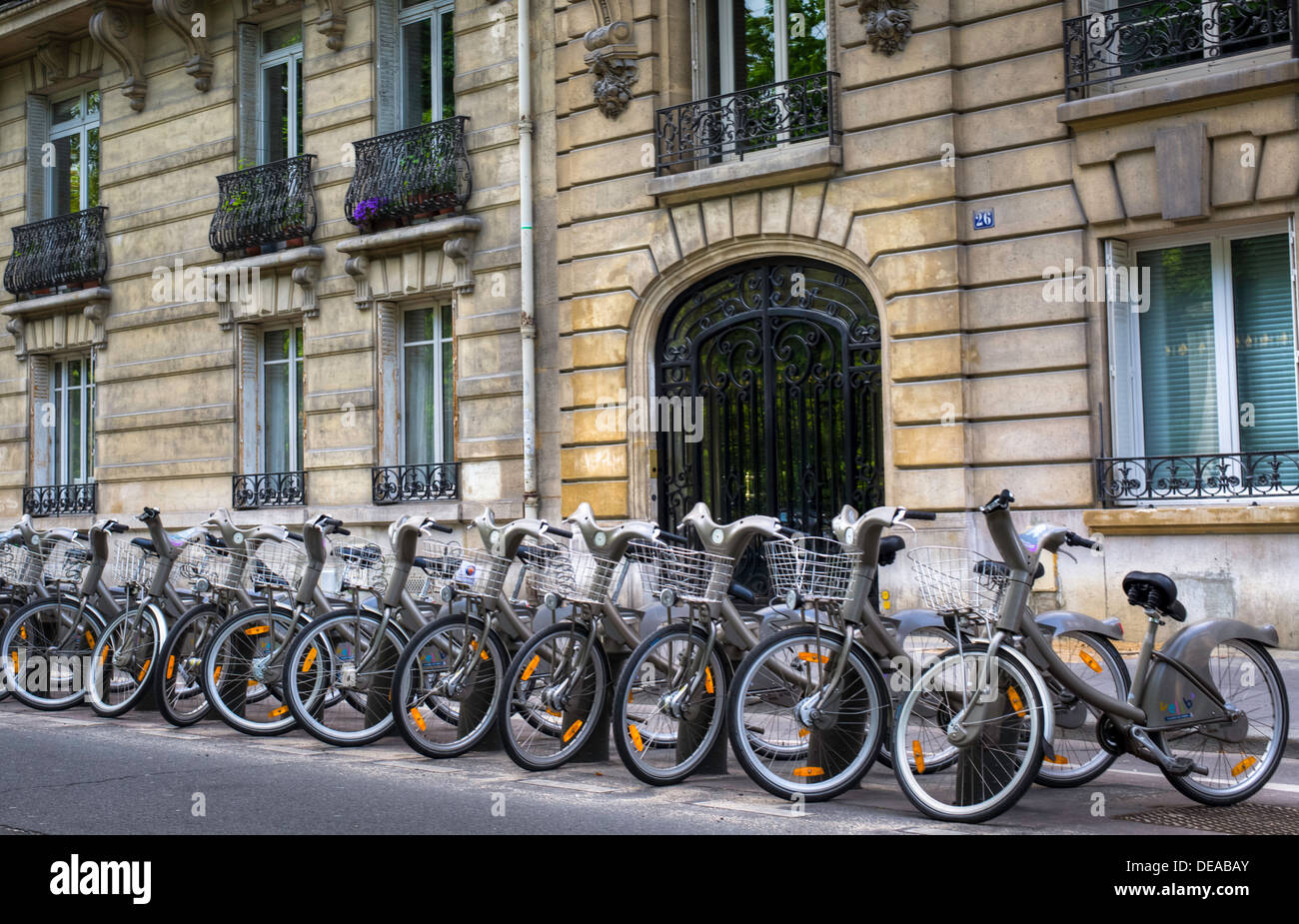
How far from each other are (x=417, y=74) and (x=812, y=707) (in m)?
11.6

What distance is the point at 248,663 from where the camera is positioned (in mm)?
8414

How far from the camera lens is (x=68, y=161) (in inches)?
794

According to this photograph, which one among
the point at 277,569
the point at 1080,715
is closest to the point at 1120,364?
the point at 1080,715

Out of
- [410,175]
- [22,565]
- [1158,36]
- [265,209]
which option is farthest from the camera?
[265,209]

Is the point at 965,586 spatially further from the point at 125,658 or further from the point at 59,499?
the point at 59,499

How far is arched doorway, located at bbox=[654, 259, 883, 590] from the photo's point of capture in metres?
12.7

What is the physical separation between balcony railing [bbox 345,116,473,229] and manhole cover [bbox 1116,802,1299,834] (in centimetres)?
1070

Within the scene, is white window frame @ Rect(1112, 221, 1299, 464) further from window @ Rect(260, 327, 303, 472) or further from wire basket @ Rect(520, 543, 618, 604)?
window @ Rect(260, 327, 303, 472)

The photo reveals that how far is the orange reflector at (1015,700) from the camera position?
18.3 ft

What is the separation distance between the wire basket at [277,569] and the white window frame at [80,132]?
12.7m
